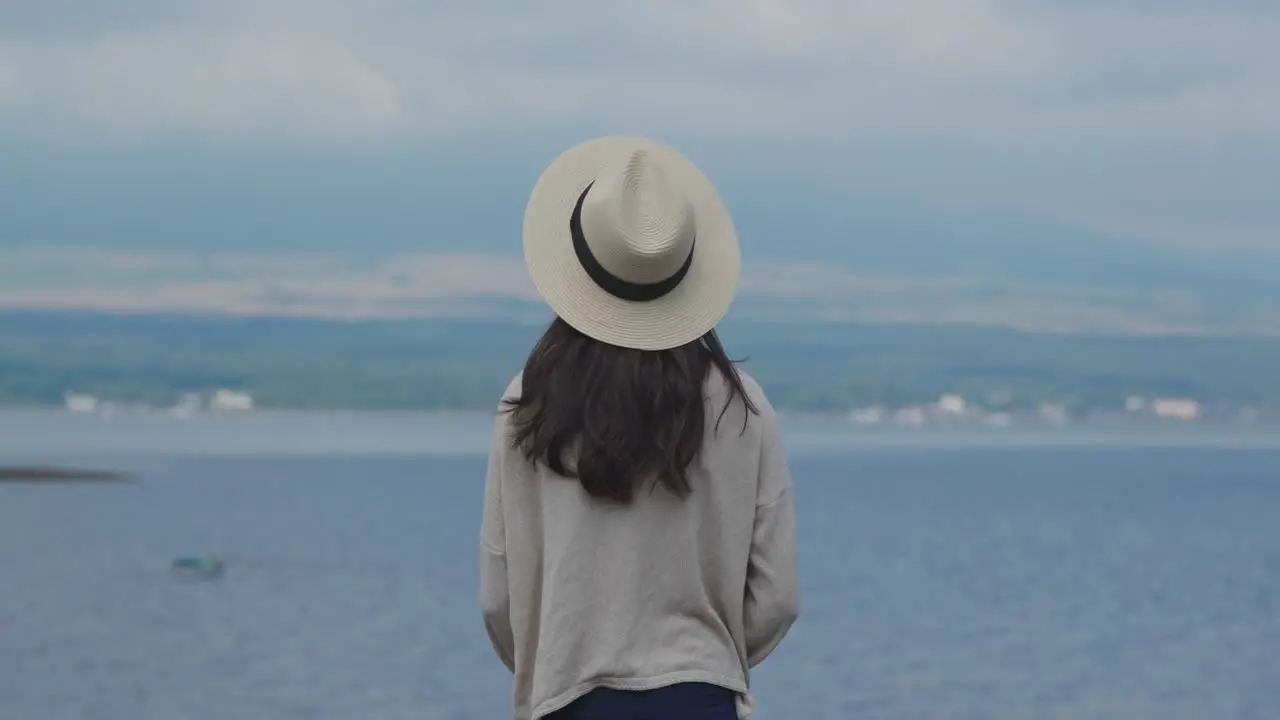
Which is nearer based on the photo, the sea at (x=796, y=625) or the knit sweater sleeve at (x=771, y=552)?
the knit sweater sleeve at (x=771, y=552)

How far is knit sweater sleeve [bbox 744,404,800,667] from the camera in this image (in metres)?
3.09

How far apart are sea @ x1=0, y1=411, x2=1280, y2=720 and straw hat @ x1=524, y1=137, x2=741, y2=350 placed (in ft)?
71.7

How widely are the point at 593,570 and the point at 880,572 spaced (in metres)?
52.0

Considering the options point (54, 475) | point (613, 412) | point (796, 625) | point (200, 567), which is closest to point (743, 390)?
point (613, 412)

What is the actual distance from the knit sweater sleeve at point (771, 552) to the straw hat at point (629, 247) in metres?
0.22

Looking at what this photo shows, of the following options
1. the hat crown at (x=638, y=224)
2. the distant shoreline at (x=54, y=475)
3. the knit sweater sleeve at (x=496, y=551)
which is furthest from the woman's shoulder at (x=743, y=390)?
the distant shoreline at (x=54, y=475)

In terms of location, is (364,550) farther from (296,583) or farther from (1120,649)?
(1120,649)

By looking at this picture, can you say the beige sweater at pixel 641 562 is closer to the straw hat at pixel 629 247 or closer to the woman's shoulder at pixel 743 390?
the woman's shoulder at pixel 743 390

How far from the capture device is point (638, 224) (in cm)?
302

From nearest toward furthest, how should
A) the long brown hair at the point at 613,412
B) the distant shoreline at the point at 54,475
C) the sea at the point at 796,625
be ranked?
the long brown hair at the point at 613,412
the sea at the point at 796,625
the distant shoreline at the point at 54,475

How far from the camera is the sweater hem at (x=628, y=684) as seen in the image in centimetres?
303

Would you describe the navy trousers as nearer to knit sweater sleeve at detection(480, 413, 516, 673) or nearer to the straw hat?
knit sweater sleeve at detection(480, 413, 516, 673)

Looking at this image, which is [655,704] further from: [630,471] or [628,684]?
[630,471]

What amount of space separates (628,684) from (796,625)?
37.2 meters
